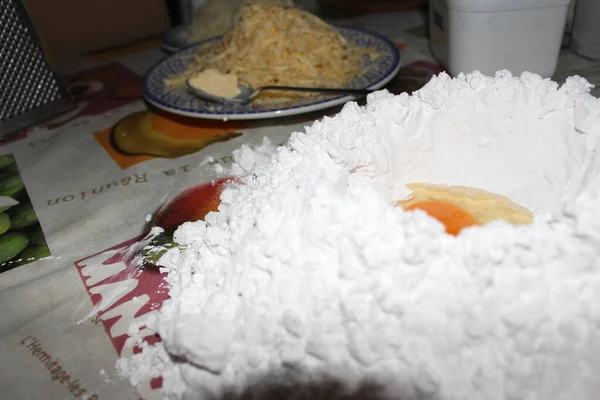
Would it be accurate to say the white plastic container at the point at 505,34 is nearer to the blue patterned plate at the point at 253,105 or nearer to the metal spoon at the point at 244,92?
the blue patterned plate at the point at 253,105

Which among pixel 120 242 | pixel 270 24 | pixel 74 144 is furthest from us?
pixel 270 24

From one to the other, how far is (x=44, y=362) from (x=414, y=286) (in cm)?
48

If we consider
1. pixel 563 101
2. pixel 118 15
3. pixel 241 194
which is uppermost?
pixel 563 101

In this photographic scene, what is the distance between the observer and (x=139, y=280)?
75 cm

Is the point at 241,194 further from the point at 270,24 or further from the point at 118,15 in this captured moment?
the point at 118,15

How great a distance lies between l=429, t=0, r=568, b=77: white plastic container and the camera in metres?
1.08

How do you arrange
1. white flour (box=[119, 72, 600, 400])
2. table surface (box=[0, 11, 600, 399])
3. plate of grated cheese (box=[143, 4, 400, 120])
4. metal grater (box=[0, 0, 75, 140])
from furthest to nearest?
metal grater (box=[0, 0, 75, 140]), plate of grated cheese (box=[143, 4, 400, 120]), table surface (box=[0, 11, 600, 399]), white flour (box=[119, 72, 600, 400])

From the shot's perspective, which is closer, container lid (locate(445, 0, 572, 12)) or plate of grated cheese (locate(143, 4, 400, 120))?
container lid (locate(445, 0, 572, 12))

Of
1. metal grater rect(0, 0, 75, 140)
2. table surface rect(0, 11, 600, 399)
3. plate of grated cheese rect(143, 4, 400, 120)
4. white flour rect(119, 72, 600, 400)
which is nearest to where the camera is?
white flour rect(119, 72, 600, 400)

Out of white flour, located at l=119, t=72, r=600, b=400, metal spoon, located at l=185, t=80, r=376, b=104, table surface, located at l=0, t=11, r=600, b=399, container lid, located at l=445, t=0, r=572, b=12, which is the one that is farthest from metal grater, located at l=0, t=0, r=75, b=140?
container lid, located at l=445, t=0, r=572, b=12

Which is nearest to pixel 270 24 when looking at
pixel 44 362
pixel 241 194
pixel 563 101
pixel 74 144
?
pixel 74 144

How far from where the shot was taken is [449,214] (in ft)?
2.15

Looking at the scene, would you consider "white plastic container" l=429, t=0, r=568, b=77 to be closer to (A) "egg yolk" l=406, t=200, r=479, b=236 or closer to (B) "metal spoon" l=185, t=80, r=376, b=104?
(B) "metal spoon" l=185, t=80, r=376, b=104

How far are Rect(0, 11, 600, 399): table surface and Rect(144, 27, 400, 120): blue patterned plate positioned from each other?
0.21 feet
